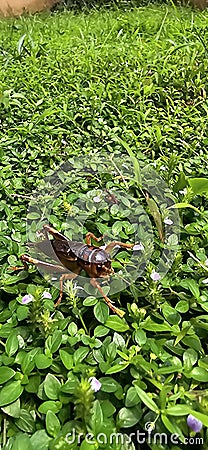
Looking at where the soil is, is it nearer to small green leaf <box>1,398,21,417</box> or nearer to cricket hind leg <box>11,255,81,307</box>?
cricket hind leg <box>11,255,81,307</box>

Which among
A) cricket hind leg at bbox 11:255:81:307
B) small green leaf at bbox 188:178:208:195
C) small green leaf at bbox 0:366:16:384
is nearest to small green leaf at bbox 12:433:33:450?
small green leaf at bbox 0:366:16:384

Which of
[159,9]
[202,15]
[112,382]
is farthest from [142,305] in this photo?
[159,9]

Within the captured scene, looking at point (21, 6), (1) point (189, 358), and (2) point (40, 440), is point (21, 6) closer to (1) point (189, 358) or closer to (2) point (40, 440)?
(1) point (189, 358)

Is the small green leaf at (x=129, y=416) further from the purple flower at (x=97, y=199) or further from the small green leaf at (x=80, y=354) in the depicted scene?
the purple flower at (x=97, y=199)

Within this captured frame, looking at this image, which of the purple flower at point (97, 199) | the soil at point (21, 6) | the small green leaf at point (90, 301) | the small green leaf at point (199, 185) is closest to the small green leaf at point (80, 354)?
the small green leaf at point (90, 301)

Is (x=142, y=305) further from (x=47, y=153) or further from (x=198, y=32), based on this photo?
(x=198, y=32)

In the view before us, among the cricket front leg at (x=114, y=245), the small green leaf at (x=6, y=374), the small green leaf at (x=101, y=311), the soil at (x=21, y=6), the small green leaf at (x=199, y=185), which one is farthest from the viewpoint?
the soil at (x=21, y=6)
